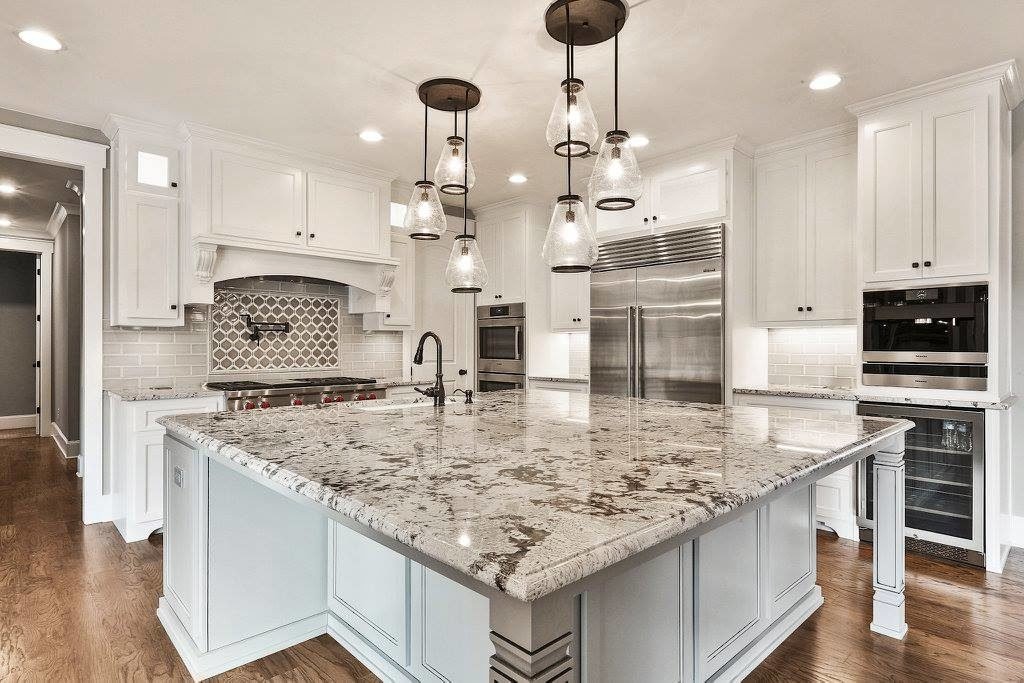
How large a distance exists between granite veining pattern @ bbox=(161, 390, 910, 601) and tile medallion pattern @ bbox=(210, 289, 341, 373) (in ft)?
7.49

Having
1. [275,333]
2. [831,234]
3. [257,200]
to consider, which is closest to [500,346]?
[275,333]

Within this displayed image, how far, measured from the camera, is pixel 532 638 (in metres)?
0.75

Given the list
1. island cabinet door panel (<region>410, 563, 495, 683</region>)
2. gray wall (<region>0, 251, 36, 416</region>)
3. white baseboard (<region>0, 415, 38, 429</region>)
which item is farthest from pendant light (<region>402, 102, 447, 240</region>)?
white baseboard (<region>0, 415, 38, 429</region>)

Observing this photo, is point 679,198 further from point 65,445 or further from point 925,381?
point 65,445

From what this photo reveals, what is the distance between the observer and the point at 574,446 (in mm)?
1567

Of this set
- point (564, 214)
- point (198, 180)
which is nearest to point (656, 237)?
point (564, 214)

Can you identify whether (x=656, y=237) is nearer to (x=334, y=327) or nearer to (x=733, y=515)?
(x=334, y=327)

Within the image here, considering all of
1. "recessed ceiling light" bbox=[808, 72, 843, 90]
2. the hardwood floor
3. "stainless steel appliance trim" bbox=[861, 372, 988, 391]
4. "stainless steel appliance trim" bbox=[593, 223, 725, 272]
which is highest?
"recessed ceiling light" bbox=[808, 72, 843, 90]

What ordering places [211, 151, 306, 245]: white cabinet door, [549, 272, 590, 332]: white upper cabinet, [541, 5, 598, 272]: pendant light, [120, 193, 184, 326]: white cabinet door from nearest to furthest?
1. [541, 5, 598, 272]: pendant light
2. [120, 193, 184, 326]: white cabinet door
3. [211, 151, 306, 245]: white cabinet door
4. [549, 272, 590, 332]: white upper cabinet

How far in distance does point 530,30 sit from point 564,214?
1.06m

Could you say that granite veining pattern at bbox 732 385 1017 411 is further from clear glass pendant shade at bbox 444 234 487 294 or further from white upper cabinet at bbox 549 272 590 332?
clear glass pendant shade at bbox 444 234 487 294

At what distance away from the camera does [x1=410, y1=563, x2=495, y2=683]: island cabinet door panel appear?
1.52m

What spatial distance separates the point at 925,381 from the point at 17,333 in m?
9.64

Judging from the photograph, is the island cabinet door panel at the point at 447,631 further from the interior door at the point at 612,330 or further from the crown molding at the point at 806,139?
the crown molding at the point at 806,139
